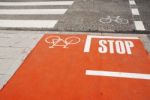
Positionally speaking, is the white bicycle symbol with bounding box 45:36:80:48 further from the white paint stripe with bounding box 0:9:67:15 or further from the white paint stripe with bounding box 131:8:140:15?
the white paint stripe with bounding box 131:8:140:15

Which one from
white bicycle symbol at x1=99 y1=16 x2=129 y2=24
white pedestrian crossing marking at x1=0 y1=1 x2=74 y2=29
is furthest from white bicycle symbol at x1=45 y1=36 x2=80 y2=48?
white bicycle symbol at x1=99 y1=16 x2=129 y2=24

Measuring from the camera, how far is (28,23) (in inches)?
257

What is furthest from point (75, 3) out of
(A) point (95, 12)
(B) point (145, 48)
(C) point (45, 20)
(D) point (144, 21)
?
(B) point (145, 48)

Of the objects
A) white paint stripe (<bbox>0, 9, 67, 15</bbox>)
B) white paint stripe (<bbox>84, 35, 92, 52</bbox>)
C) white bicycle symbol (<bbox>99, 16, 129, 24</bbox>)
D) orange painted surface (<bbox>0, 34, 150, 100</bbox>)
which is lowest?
white paint stripe (<bbox>0, 9, 67, 15</bbox>)

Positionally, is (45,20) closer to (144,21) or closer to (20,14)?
(20,14)

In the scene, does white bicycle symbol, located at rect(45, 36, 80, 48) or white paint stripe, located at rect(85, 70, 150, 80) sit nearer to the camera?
white paint stripe, located at rect(85, 70, 150, 80)

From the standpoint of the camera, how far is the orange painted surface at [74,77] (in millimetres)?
3338

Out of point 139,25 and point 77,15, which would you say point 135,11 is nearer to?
point 139,25

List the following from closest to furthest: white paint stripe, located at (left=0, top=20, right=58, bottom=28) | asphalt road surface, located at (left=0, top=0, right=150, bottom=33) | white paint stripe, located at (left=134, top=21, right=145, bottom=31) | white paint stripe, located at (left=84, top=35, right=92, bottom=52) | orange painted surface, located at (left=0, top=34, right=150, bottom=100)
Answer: orange painted surface, located at (left=0, top=34, right=150, bottom=100), white paint stripe, located at (left=84, top=35, right=92, bottom=52), white paint stripe, located at (left=134, top=21, right=145, bottom=31), asphalt road surface, located at (left=0, top=0, right=150, bottom=33), white paint stripe, located at (left=0, top=20, right=58, bottom=28)

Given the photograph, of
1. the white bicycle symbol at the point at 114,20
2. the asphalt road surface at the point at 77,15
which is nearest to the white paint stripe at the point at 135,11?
the asphalt road surface at the point at 77,15

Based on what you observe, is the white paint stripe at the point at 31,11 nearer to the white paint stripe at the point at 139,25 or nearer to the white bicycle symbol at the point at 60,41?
the white bicycle symbol at the point at 60,41

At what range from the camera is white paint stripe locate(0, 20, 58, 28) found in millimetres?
6309

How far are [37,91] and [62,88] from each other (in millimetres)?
391

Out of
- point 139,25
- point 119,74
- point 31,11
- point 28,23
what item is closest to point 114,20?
point 139,25
